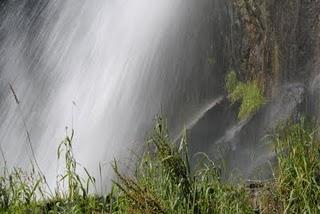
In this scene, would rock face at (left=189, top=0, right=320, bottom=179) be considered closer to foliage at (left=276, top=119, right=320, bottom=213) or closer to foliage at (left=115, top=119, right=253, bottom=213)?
foliage at (left=276, top=119, right=320, bottom=213)

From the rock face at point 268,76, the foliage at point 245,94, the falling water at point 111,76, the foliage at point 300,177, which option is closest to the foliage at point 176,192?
the foliage at point 300,177

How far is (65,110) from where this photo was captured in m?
11.5

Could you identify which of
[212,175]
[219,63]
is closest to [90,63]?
[219,63]

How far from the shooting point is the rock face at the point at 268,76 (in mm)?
8406

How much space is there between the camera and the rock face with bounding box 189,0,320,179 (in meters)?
8.41

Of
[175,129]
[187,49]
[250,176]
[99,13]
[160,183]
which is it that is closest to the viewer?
[160,183]

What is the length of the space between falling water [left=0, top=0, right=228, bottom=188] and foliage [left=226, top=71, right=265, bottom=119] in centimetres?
29

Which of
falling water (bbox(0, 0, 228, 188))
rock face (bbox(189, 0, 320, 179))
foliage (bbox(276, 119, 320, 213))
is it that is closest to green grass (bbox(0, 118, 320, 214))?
foliage (bbox(276, 119, 320, 213))

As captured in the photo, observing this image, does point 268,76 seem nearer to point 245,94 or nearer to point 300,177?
point 245,94

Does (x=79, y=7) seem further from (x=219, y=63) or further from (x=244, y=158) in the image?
(x=244, y=158)

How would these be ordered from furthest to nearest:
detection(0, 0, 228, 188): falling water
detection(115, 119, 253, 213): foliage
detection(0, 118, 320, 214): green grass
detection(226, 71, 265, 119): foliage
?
detection(0, 0, 228, 188): falling water
detection(226, 71, 265, 119): foliage
detection(0, 118, 320, 214): green grass
detection(115, 119, 253, 213): foliage

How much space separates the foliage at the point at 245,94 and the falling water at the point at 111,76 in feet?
0.96

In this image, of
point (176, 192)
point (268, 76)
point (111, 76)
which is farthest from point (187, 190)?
point (111, 76)

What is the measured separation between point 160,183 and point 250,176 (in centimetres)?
365
